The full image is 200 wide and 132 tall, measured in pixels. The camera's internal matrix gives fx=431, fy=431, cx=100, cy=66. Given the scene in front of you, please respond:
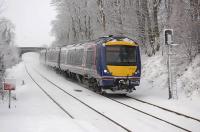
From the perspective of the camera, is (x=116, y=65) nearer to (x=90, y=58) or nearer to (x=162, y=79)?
(x=90, y=58)

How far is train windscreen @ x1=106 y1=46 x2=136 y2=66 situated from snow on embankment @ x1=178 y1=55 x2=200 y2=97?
259 centimetres

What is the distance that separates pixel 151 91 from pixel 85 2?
28.9 m

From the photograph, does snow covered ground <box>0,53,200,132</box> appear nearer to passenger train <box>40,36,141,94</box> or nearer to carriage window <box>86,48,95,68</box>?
passenger train <box>40,36,141,94</box>

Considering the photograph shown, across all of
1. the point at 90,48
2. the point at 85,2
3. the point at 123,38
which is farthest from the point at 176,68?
the point at 85,2

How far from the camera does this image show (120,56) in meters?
21.2

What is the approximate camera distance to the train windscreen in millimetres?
21000

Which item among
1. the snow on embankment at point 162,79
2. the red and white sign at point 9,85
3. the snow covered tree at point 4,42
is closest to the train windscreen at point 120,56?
the snow on embankment at point 162,79

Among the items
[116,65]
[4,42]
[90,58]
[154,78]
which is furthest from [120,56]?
[4,42]

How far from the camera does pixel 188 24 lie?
68.1ft

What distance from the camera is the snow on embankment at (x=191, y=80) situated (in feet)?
Result: 59.4

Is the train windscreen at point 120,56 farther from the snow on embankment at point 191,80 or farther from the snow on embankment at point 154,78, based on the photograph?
the snow on embankment at point 191,80

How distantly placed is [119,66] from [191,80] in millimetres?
3683

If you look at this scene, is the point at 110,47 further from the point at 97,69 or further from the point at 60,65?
the point at 60,65

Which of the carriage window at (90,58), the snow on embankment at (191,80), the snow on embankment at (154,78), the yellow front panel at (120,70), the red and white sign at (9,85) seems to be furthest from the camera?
the carriage window at (90,58)
